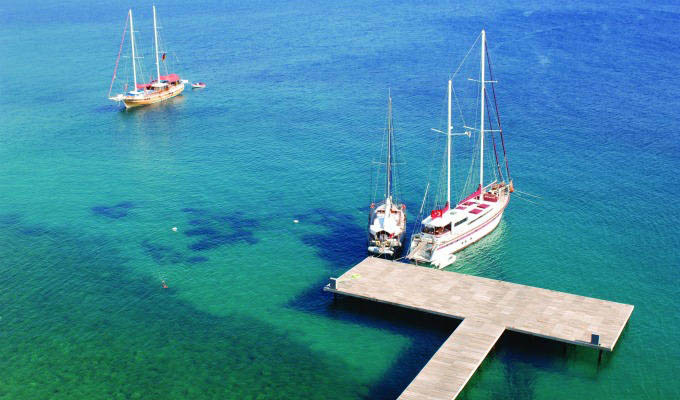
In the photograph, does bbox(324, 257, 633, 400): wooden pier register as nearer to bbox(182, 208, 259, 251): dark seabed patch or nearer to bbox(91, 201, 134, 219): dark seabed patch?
bbox(182, 208, 259, 251): dark seabed patch

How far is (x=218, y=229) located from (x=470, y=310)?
35368mm

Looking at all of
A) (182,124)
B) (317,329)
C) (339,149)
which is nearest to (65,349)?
(317,329)

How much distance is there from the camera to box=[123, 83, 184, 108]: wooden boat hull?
139m

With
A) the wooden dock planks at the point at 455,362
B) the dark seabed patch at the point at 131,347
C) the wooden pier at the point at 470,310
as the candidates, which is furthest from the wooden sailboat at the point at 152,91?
the wooden dock planks at the point at 455,362

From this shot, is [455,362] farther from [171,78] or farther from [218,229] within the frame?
[171,78]

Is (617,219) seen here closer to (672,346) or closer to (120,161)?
(672,346)

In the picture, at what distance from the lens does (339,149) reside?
11356 cm

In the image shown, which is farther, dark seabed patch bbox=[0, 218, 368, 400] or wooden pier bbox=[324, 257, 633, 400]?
dark seabed patch bbox=[0, 218, 368, 400]

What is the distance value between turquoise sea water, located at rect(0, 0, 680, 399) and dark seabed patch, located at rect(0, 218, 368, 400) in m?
0.20

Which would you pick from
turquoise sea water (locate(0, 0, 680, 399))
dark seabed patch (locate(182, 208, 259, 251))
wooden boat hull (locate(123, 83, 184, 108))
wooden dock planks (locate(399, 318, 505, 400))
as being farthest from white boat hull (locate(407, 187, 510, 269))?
wooden boat hull (locate(123, 83, 184, 108))

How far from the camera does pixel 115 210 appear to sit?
303 feet

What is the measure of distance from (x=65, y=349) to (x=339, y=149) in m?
59.7

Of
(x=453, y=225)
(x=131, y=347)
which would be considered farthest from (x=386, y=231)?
(x=131, y=347)

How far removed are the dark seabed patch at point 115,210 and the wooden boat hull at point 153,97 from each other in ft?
162
